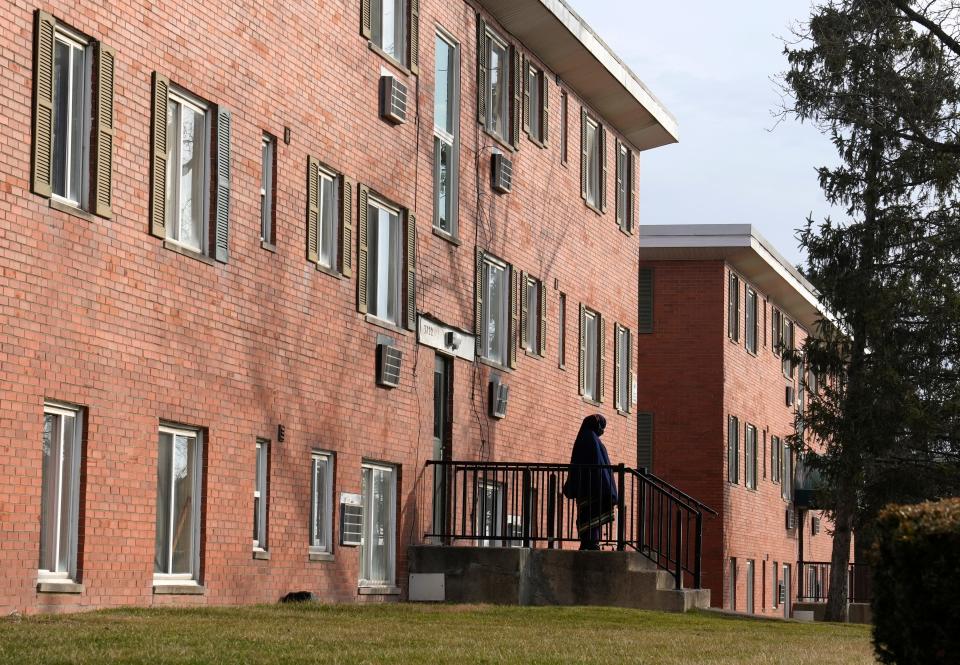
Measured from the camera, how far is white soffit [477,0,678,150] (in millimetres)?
26500

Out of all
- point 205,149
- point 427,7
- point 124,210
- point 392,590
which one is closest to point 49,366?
point 124,210

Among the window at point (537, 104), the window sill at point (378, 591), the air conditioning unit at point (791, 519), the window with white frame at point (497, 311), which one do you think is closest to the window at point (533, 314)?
the window with white frame at point (497, 311)

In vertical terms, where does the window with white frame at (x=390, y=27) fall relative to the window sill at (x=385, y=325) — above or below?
above

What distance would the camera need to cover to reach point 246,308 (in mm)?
18172

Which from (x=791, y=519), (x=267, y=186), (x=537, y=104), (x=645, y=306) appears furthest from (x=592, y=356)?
(x=791, y=519)

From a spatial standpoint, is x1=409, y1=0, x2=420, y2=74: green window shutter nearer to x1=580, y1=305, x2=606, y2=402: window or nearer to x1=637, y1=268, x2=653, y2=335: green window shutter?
x1=580, y1=305, x2=606, y2=402: window

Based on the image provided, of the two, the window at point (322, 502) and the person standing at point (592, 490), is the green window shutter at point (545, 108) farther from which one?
the window at point (322, 502)

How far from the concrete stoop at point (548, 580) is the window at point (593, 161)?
10.3 meters

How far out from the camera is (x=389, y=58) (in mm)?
21953

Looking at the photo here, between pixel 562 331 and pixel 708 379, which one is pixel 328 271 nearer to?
pixel 562 331

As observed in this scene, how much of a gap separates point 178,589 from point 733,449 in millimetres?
28454

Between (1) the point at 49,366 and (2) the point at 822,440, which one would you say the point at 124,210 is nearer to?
(1) the point at 49,366

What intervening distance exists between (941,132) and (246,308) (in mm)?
18373

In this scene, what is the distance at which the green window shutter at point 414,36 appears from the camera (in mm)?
22672
